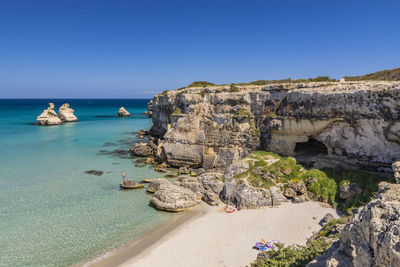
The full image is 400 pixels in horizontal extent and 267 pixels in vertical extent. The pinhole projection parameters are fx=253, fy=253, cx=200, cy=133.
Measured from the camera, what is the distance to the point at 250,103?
25172mm

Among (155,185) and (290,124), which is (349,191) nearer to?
(290,124)

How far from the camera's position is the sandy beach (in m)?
12.4

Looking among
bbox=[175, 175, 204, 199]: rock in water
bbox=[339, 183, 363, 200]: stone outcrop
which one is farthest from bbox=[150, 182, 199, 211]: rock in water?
bbox=[339, 183, 363, 200]: stone outcrop

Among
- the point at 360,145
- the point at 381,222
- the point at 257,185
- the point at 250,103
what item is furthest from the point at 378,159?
the point at 381,222

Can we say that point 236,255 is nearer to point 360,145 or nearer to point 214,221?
point 214,221

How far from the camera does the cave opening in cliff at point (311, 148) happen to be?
2203 centimetres

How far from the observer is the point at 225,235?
14266 mm

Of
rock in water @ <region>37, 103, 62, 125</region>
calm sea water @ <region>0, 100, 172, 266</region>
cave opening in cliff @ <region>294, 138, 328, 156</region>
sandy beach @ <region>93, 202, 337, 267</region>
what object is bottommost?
sandy beach @ <region>93, 202, 337, 267</region>

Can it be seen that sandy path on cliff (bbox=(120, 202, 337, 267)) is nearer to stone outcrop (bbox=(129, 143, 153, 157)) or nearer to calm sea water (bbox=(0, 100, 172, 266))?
calm sea water (bbox=(0, 100, 172, 266))

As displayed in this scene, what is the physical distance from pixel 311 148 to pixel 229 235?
13.1 metres

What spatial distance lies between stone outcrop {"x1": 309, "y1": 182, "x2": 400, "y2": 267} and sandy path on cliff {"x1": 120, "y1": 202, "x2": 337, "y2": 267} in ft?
19.1

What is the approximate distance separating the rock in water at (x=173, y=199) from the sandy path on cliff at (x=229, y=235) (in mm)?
1592

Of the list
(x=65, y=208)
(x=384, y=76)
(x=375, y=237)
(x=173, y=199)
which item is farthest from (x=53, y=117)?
(x=375, y=237)

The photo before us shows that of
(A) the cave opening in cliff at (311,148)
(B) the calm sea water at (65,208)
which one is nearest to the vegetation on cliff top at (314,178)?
(A) the cave opening in cliff at (311,148)
